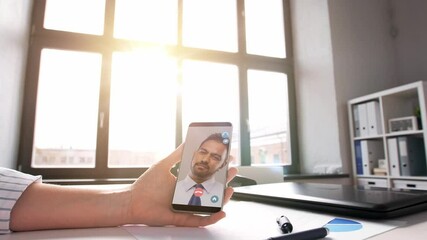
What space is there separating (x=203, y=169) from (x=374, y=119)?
1.88m

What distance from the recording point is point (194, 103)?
7.40ft

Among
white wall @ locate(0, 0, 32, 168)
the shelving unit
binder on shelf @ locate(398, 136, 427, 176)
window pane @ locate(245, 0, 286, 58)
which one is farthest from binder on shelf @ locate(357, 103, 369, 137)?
white wall @ locate(0, 0, 32, 168)

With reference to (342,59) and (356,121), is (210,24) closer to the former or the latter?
(342,59)

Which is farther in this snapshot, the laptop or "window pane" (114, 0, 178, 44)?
"window pane" (114, 0, 178, 44)

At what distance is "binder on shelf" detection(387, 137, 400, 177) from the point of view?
1.86 meters

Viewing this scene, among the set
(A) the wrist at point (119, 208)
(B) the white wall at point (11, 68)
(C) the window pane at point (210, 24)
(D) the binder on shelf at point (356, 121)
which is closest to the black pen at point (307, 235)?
(A) the wrist at point (119, 208)

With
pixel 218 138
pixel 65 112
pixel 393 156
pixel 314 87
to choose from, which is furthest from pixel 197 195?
pixel 314 87

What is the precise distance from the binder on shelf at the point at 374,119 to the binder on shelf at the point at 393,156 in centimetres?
11

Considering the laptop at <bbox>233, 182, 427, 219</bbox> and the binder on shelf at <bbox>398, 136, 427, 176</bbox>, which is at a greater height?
the binder on shelf at <bbox>398, 136, 427, 176</bbox>

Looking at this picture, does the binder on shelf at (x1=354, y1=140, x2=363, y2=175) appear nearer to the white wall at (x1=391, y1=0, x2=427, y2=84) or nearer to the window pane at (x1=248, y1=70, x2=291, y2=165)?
the window pane at (x1=248, y1=70, x2=291, y2=165)

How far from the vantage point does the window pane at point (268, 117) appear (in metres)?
2.43

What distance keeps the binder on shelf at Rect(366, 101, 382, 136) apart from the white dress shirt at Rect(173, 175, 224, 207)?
1.87m

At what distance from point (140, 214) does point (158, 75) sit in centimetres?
175

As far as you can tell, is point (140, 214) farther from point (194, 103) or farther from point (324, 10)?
point (324, 10)
